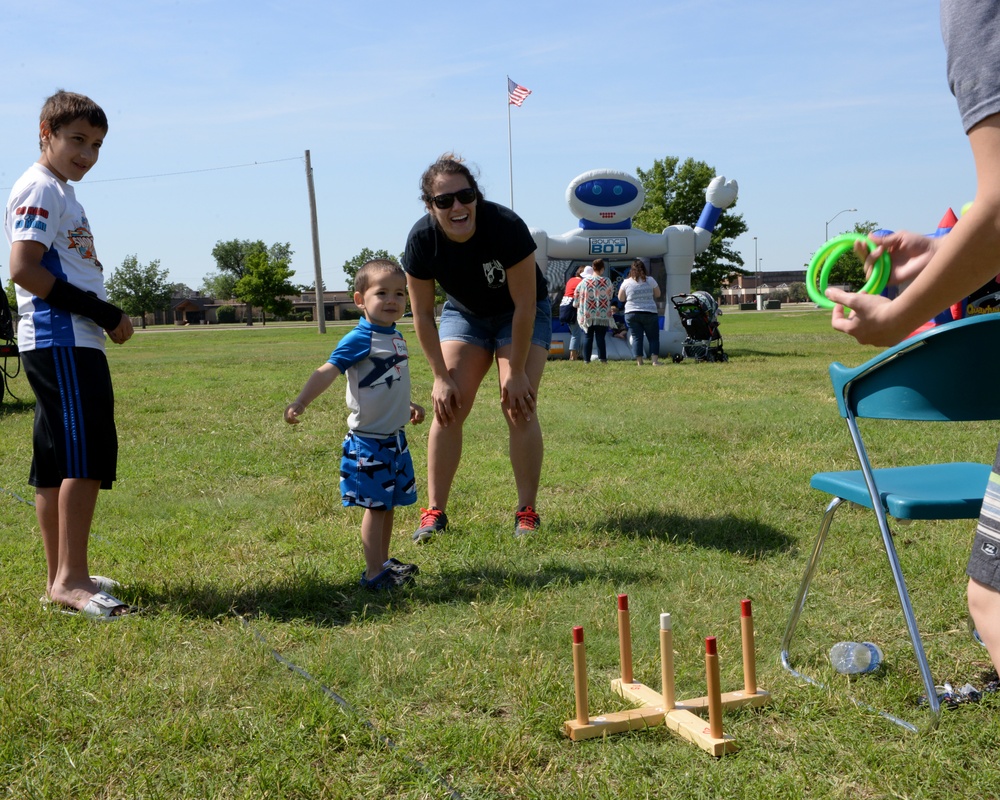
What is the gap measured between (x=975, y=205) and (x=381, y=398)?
2776 mm

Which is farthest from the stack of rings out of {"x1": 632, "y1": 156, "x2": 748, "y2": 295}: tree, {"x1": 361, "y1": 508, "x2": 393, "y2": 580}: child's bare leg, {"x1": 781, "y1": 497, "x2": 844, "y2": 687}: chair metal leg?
Result: {"x1": 632, "y1": 156, "x2": 748, "y2": 295}: tree

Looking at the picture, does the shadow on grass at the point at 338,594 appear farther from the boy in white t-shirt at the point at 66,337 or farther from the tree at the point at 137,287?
the tree at the point at 137,287

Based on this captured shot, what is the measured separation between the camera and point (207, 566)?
4.31 meters

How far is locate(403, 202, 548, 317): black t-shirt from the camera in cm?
458

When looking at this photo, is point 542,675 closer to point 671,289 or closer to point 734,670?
point 734,670

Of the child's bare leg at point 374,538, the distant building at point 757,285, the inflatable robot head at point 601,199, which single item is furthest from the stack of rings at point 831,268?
the distant building at point 757,285

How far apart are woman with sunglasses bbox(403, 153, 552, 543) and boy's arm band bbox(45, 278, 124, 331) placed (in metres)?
1.42

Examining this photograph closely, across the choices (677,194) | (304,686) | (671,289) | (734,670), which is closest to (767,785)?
(734,670)

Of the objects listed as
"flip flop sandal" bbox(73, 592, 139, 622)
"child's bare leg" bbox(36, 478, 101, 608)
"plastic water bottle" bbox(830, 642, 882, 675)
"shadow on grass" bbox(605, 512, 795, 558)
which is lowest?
"shadow on grass" bbox(605, 512, 795, 558)

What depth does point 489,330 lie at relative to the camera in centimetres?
498

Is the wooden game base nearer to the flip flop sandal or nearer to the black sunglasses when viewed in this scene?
the flip flop sandal

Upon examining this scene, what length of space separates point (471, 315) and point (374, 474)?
4.14 ft

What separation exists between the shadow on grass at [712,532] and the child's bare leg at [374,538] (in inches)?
50.7

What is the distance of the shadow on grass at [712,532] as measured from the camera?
4461mm
